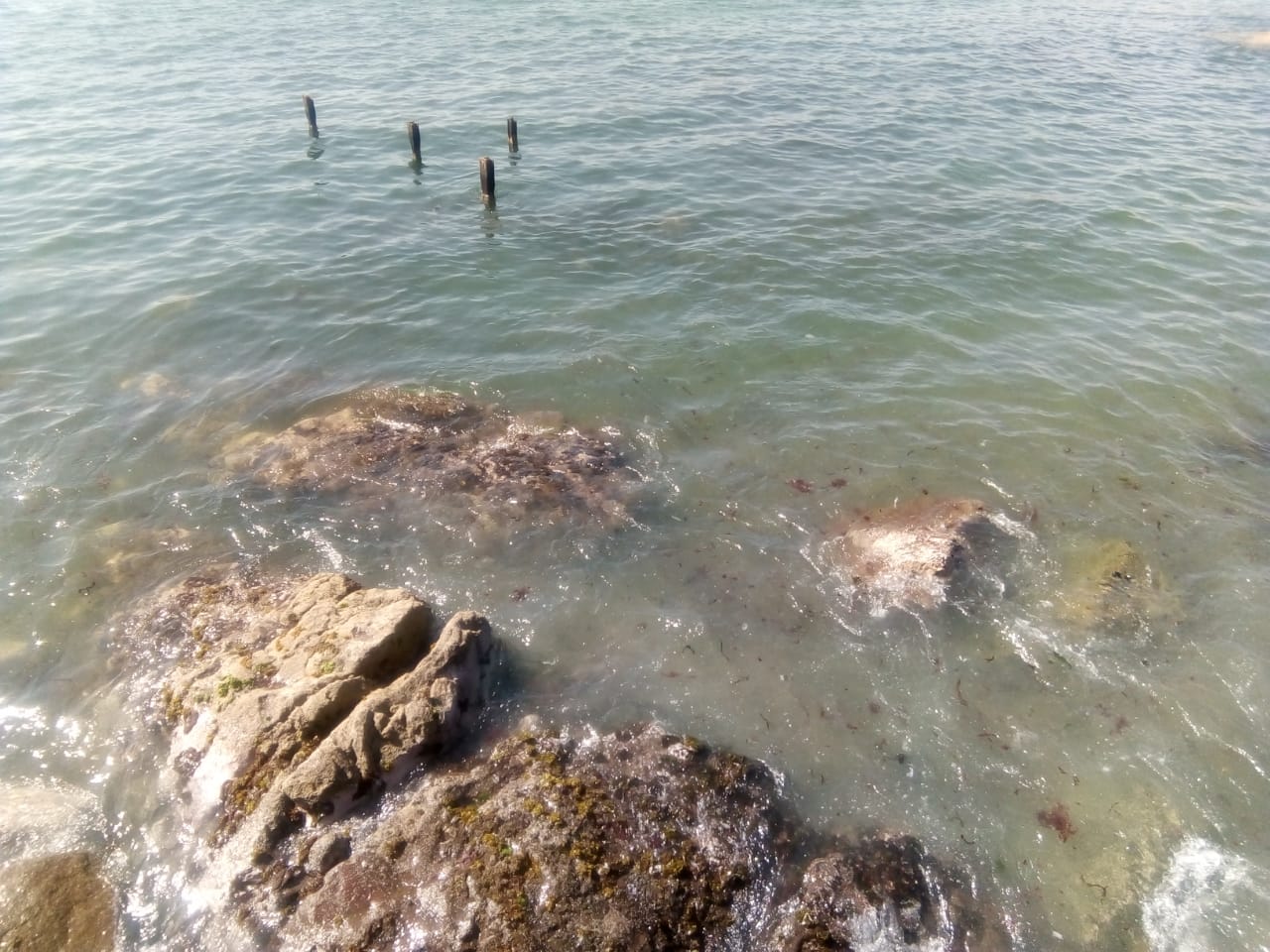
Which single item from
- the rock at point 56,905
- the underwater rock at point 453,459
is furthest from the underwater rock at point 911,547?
the rock at point 56,905

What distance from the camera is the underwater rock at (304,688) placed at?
705cm

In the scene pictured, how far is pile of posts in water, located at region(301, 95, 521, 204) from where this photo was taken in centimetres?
2069

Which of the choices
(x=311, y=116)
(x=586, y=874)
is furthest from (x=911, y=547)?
(x=311, y=116)

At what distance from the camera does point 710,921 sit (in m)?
6.30

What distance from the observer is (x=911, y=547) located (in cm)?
1036

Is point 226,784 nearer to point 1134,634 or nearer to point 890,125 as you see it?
point 1134,634

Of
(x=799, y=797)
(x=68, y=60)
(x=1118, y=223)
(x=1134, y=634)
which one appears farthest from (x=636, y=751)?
(x=68, y=60)

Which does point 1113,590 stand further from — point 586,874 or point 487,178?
point 487,178

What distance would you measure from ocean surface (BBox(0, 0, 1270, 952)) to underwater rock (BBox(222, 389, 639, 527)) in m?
0.51

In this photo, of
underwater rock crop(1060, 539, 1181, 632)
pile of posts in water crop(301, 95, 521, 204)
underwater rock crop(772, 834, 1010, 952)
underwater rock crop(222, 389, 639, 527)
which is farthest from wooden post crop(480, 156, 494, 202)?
underwater rock crop(772, 834, 1010, 952)

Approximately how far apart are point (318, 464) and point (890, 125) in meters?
23.6

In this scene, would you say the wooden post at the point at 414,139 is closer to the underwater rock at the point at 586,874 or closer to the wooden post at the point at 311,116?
the wooden post at the point at 311,116

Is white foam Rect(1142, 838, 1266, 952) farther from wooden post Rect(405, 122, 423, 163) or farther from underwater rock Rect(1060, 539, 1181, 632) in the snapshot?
wooden post Rect(405, 122, 423, 163)

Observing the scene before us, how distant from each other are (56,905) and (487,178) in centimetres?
1885
